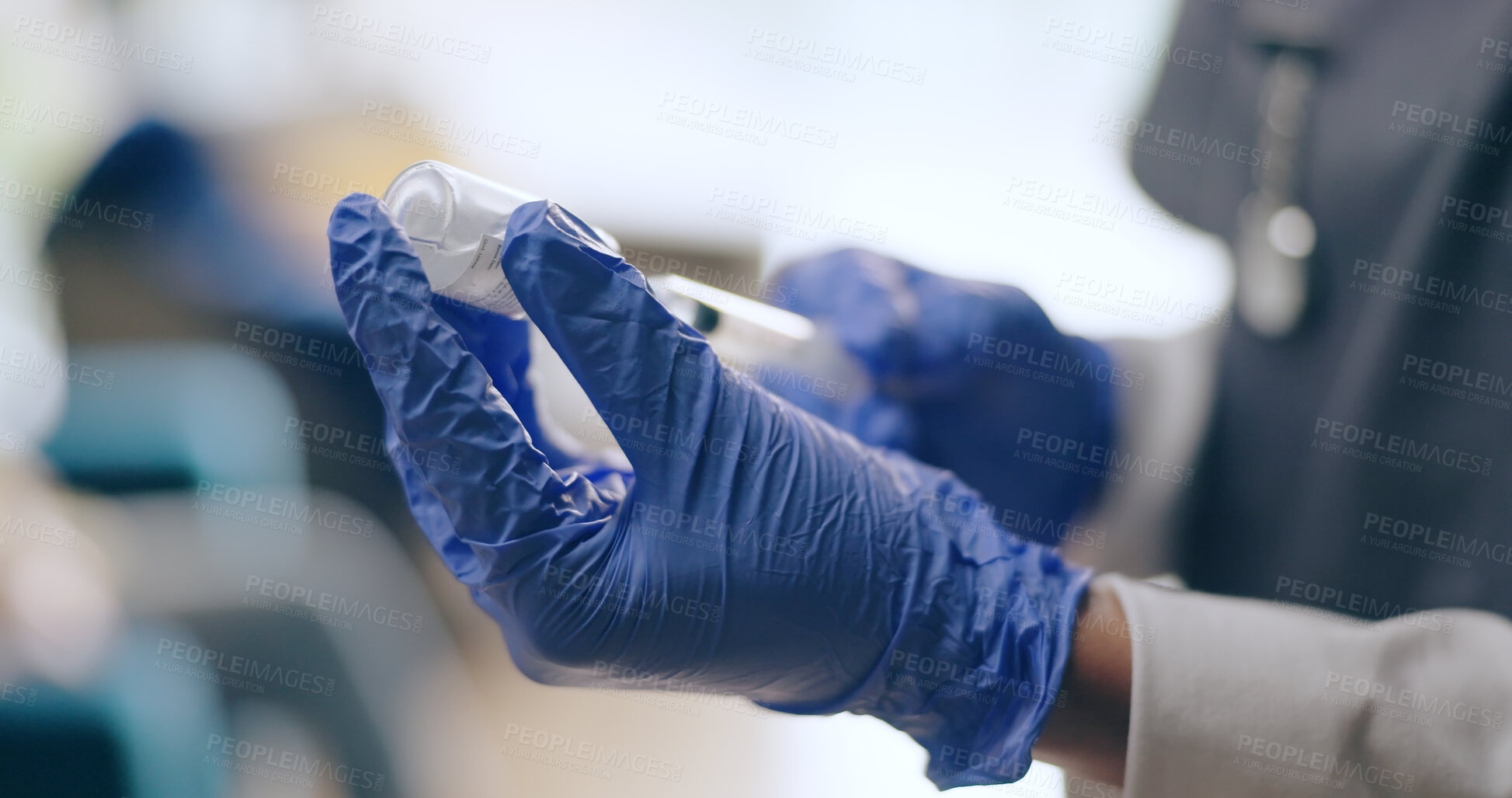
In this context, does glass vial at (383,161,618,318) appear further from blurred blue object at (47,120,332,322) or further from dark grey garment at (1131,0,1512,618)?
dark grey garment at (1131,0,1512,618)

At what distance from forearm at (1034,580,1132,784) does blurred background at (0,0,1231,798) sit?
Result: 29cm

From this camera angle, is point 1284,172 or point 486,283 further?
point 1284,172

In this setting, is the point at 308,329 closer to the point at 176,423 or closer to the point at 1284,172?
the point at 176,423

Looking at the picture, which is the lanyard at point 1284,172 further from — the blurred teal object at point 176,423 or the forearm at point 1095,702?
the blurred teal object at point 176,423

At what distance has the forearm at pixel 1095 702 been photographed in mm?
805

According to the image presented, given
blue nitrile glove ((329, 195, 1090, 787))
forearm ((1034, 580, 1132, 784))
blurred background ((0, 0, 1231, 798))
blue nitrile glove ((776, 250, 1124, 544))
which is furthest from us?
blue nitrile glove ((776, 250, 1124, 544))

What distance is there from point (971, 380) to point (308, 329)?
1.05m

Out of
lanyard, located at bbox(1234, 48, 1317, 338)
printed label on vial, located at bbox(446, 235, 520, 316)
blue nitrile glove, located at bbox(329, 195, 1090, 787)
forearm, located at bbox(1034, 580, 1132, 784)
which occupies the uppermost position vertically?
lanyard, located at bbox(1234, 48, 1317, 338)

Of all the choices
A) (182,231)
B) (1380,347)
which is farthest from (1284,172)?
(182,231)

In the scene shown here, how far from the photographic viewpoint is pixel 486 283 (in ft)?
2.35

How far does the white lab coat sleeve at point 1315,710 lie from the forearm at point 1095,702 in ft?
0.11

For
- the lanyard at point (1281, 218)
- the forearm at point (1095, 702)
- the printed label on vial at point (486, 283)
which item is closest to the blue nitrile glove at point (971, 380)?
the lanyard at point (1281, 218)

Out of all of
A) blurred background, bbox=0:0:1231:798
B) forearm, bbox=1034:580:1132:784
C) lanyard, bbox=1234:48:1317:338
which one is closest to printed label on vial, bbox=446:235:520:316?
blurred background, bbox=0:0:1231:798

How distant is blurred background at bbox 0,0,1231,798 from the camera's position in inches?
38.8
